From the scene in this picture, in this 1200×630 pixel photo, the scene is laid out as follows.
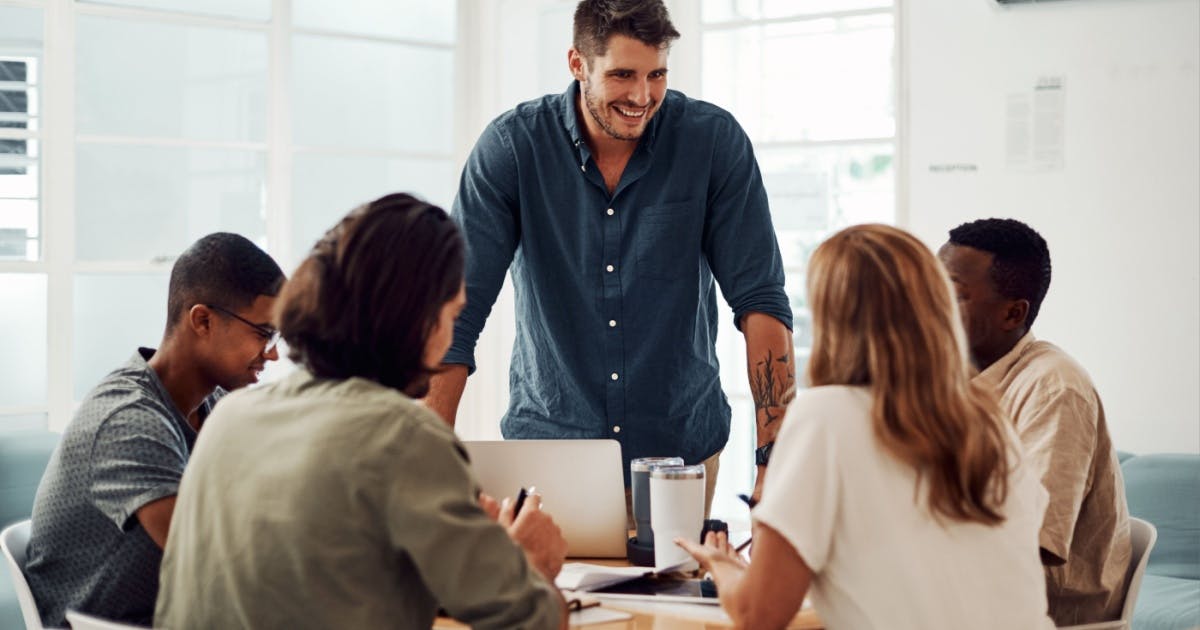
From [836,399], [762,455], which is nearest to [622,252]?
[762,455]

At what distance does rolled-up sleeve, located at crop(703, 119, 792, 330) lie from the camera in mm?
2518

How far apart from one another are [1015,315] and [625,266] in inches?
30.7

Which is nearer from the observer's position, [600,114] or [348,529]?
[348,529]

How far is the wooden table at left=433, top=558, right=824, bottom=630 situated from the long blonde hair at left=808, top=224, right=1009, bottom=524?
1.26ft

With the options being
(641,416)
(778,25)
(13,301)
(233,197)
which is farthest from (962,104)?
(13,301)

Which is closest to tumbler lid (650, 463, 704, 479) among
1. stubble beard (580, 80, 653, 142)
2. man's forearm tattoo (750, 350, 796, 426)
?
man's forearm tattoo (750, 350, 796, 426)

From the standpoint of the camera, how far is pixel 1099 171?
13.7ft

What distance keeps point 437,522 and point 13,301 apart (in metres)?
3.53

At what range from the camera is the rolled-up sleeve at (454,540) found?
129 cm

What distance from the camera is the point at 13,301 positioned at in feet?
14.0

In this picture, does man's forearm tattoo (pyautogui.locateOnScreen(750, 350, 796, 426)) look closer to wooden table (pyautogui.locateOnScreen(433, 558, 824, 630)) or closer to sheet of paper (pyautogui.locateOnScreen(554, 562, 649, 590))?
sheet of paper (pyautogui.locateOnScreen(554, 562, 649, 590))

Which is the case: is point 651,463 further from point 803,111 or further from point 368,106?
point 368,106

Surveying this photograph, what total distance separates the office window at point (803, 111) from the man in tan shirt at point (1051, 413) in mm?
2402

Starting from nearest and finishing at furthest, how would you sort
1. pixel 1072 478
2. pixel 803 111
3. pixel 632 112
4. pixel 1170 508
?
pixel 1072 478
pixel 632 112
pixel 1170 508
pixel 803 111
